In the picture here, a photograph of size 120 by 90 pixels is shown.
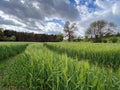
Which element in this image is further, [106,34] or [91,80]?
[106,34]

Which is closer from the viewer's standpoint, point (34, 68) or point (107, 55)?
point (34, 68)

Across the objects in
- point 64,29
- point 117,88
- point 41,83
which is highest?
point 64,29

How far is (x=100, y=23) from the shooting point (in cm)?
5069

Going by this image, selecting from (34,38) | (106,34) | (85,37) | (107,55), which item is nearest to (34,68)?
(107,55)

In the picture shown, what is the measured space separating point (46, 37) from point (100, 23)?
23.3 metres

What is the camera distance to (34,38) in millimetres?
62875

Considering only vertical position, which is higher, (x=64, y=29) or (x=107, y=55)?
(x=64, y=29)

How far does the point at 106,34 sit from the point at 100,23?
4781 mm

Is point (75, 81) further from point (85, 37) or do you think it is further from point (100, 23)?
point (100, 23)

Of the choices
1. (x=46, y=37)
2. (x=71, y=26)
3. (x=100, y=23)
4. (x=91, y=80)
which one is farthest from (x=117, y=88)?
(x=46, y=37)

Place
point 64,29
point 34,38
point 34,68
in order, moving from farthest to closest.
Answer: point 34,38 < point 64,29 < point 34,68

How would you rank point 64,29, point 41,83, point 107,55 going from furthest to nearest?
point 64,29 < point 107,55 < point 41,83

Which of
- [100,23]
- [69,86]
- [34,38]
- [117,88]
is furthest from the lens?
[34,38]

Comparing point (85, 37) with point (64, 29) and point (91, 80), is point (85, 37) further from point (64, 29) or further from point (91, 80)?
point (91, 80)
